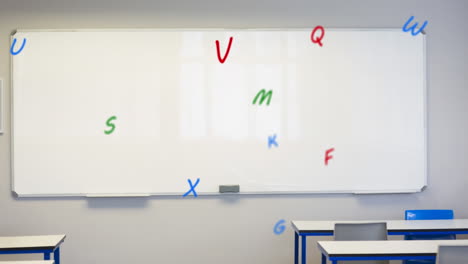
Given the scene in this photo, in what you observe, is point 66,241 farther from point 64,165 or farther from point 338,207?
point 338,207

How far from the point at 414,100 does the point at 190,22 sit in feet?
7.39

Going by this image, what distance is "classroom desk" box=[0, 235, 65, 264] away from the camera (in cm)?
332

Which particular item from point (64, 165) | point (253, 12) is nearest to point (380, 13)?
point (253, 12)

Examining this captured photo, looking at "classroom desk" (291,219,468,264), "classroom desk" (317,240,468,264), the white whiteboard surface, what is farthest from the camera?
the white whiteboard surface

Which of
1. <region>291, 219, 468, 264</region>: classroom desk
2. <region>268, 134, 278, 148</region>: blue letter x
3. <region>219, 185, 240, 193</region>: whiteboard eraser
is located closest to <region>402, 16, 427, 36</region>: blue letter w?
<region>268, 134, 278, 148</region>: blue letter x

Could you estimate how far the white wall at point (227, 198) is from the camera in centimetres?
449

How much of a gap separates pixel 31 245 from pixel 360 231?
230cm

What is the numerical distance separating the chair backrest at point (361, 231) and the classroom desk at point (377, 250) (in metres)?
0.12

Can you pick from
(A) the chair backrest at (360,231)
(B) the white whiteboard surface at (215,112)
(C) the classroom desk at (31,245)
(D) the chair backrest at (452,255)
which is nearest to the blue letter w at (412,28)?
(B) the white whiteboard surface at (215,112)

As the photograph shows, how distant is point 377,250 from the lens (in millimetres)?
3121

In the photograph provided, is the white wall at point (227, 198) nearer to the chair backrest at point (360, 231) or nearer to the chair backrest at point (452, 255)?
the chair backrest at point (360, 231)

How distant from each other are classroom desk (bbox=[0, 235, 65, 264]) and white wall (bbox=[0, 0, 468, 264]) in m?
0.92

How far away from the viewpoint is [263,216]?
4590mm

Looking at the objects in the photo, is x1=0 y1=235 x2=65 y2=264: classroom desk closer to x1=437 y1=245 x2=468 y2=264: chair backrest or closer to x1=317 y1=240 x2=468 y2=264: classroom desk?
x1=317 y1=240 x2=468 y2=264: classroom desk
